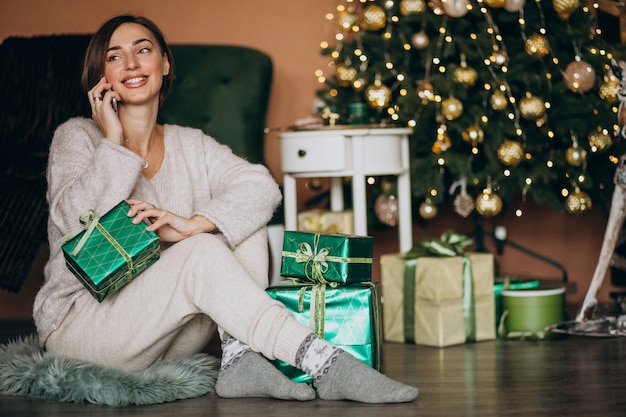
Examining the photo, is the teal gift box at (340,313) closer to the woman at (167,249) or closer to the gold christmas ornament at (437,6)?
the woman at (167,249)

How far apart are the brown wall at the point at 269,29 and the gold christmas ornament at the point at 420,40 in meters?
0.57

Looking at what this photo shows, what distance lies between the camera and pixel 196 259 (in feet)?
6.55

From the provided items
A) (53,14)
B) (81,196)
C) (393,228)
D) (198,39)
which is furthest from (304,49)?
(81,196)

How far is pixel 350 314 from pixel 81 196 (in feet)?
2.32

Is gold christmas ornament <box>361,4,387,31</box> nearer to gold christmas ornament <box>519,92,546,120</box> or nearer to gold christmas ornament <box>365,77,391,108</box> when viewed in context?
gold christmas ornament <box>365,77,391,108</box>

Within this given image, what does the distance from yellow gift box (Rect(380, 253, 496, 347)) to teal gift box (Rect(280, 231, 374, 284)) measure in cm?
66

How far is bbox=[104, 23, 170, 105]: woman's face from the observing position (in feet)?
7.63

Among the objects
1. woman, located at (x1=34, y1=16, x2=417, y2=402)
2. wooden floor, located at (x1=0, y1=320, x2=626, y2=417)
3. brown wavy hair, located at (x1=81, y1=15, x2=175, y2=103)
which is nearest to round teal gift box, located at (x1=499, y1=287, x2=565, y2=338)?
wooden floor, located at (x1=0, y1=320, x2=626, y2=417)

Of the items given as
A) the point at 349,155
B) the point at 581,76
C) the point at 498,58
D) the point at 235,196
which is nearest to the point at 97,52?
the point at 235,196

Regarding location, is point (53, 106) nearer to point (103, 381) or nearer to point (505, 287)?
point (103, 381)

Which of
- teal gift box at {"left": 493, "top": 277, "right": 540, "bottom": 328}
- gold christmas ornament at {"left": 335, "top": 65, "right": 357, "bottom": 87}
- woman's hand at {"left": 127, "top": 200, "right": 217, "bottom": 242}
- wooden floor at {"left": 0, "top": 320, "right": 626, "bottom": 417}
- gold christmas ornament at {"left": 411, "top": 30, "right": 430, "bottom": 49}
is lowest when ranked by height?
wooden floor at {"left": 0, "top": 320, "right": 626, "bottom": 417}

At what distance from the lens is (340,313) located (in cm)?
214

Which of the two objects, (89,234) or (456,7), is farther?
(456,7)

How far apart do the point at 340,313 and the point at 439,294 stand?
750 millimetres
